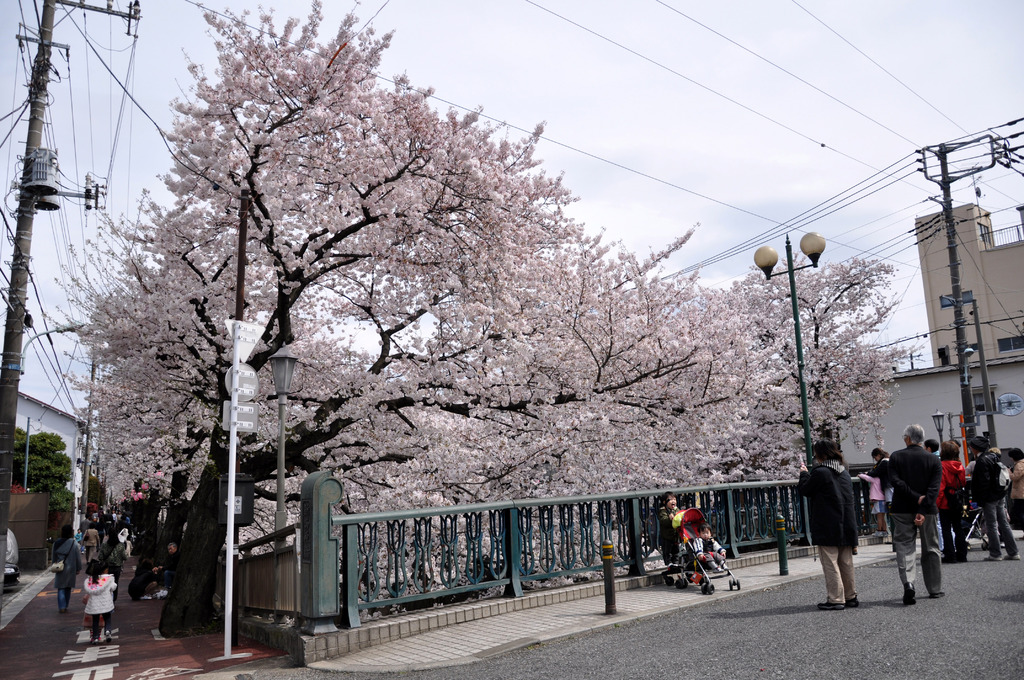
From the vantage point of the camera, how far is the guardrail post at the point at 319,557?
296 inches

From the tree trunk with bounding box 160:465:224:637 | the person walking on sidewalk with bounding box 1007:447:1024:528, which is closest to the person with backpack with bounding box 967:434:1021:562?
the person walking on sidewalk with bounding box 1007:447:1024:528

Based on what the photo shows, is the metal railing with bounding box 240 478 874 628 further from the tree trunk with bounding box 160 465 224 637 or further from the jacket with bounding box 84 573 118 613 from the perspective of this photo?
the jacket with bounding box 84 573 118 613

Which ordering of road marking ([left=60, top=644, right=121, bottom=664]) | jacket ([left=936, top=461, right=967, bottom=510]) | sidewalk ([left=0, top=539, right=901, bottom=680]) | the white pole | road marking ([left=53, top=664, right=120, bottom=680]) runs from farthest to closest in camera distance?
road marking ([left=60, top=644, right=121, bottom=664])
jacket ([left=936, top=461, right=967, bottom=510])
the white pole
road marking ([left=53, top=664, right=120, bottom=680])
sidewalk ([left=0, top=539, right=901, bottom=680])

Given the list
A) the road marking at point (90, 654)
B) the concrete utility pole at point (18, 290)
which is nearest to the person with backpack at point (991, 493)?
the road marking at point (90, 654)

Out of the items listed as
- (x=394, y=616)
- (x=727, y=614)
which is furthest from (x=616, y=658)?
(x=394, y=616)

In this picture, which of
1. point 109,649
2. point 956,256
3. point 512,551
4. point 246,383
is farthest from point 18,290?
point 956,256

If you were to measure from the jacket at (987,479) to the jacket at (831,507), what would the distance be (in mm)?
4293

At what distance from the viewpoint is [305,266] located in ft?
39.1

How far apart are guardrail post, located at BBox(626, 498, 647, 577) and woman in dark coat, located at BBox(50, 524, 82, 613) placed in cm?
1181

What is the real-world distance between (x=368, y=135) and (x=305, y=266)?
248 centimetres

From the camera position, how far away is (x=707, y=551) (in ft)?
32.8

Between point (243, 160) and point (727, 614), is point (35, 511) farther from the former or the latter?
point (727, 614)

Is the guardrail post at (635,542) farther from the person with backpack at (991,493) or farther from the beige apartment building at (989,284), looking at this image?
Result: the beige apartment building at (989,284)

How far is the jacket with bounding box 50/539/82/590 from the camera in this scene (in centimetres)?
1559
